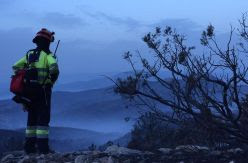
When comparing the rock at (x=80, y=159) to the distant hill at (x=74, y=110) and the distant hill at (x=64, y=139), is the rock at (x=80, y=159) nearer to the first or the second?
the distant hill at (x=64, y=139)

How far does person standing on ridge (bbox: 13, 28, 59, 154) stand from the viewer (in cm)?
913

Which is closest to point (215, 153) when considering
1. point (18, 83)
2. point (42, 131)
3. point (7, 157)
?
point (42, 131)

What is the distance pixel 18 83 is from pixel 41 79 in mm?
341

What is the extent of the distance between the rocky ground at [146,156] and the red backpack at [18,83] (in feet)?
3.20

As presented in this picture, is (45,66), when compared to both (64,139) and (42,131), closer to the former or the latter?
(42,131)

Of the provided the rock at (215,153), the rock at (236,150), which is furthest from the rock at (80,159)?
the rock at (236,150)

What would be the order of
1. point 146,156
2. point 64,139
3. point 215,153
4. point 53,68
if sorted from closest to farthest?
point 215,153 < point 146,156 < point 53,68 < point 64,139

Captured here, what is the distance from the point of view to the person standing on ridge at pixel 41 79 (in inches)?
360

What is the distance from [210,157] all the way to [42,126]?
9.59ft

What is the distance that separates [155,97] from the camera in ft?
22.6

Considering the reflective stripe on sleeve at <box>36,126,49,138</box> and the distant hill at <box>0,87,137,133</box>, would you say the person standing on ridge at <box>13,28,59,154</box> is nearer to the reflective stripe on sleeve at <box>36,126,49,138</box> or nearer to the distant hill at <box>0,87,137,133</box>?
the reflective stripe on sleeve at <box>36,126,49,138</box>

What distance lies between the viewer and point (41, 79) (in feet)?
30.1

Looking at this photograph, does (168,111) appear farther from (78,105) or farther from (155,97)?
(78,105)

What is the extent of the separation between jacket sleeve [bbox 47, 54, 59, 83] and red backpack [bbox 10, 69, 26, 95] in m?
0.41
